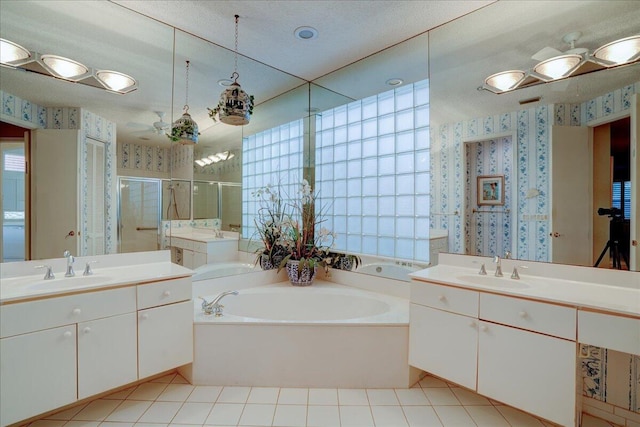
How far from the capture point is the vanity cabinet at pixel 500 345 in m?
1.45

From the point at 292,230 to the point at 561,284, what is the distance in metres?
2.11

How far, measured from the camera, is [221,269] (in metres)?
2.65

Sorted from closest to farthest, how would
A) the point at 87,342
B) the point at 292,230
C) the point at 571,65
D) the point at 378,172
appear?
the point at 87,342 → the point at 571,65 → the point at 378,172 → the point at 292,230

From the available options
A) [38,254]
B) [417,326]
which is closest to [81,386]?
[38,254]

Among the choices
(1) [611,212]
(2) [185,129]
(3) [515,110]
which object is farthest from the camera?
(2) [185,129]

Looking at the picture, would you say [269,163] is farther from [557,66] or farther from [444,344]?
[557,66]

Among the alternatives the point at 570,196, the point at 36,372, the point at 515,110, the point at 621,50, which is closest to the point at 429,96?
the point at 515,110

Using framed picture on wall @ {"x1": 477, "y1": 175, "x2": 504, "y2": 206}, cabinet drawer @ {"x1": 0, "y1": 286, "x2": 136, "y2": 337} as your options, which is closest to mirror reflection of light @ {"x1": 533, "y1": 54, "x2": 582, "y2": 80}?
framed picture on wall @ {"x1": 477, "y1": 175, "x2": 504, "y2": 206}

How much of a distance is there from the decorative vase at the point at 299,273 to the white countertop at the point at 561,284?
3.81 ft

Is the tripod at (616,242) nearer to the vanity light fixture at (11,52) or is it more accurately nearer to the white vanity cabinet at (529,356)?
the white vanity cabinet at (529,356)

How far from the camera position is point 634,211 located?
1.65 m

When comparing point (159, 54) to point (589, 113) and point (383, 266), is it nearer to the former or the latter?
point (383, 266)

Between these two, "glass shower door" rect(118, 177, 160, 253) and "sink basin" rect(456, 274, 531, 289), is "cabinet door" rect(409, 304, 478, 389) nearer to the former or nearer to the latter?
"sink basin" rect(456, 274, 531, 289)

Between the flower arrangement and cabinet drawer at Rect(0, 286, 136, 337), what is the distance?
4.39 feet
